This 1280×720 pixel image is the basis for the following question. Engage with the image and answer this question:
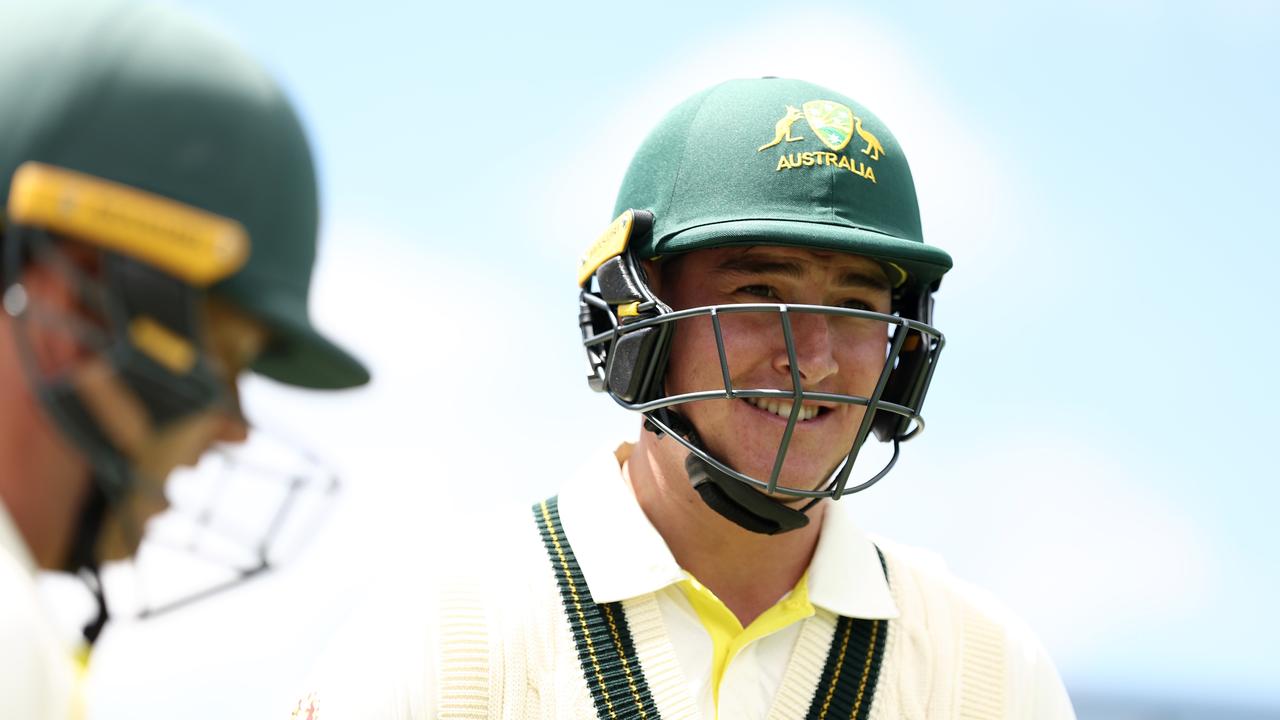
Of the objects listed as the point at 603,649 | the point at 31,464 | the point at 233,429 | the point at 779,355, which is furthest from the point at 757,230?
the point at 31,464

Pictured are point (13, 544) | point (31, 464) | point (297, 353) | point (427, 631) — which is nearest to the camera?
point (13, 544)

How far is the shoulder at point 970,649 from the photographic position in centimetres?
295

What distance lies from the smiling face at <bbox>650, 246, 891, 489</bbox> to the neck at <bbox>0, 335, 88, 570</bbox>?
1511 mm

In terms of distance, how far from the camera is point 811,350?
2939mm

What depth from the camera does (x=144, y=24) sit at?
191cm

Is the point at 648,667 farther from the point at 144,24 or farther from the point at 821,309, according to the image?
the point at 144,24

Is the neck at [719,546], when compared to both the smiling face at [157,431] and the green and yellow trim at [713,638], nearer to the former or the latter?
the green and yellow trim at [713,638]

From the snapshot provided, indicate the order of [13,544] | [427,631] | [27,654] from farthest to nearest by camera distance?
[427,631] < [13,544] < [27,654]

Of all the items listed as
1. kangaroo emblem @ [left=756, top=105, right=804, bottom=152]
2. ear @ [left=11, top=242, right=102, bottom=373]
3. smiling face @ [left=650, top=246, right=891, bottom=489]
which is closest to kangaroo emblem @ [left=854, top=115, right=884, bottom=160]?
kangaroo emblem @ [left=756, top=105, right=804, bottom=152]

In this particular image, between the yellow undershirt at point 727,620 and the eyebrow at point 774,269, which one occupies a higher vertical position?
the eyebrow at point 774,269

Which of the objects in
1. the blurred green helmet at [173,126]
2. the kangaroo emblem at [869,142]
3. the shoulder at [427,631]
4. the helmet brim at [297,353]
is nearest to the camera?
the blurred green helmet at [173,126]

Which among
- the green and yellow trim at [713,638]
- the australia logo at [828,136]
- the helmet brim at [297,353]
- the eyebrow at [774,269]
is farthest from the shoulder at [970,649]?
the helmet brim at [297,353]

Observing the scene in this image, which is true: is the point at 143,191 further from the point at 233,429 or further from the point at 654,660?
the point at 654,660

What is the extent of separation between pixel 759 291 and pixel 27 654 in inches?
73.3
